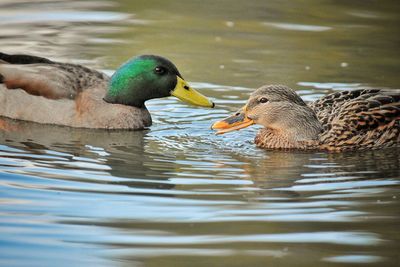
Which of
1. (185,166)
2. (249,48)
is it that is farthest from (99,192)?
(249,48)

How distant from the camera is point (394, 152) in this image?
11.1 metres

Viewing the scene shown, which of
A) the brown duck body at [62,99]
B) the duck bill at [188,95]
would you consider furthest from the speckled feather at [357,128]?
the brown duck body at [62,99]

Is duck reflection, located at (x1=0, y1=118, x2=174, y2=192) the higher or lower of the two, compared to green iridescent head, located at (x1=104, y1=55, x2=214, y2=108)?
lower

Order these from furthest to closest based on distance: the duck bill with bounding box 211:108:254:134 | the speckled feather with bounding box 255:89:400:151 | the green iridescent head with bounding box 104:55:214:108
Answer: the green iridescent head with bounding box 104:55:214:108
the speckled feather with bounding box 255:89:400:151
the duck bill with bounding box 211:108:254:134

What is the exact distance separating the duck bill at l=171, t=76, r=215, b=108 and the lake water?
25 centimetres

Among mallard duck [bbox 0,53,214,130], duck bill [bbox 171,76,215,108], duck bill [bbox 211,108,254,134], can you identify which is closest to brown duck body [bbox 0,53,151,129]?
mallard duck [bbox 0,53,214,130]

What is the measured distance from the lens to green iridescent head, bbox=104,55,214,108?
40.3 feet

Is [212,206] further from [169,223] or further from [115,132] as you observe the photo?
[115,132]

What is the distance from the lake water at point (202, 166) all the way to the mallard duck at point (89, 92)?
0.23 m

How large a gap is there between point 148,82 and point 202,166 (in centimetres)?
247

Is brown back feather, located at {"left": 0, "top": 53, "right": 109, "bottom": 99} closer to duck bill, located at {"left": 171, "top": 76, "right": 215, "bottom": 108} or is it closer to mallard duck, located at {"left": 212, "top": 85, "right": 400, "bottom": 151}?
duck bill, located at {"left": 171, "top": 76, "right": 215, "bottom": 108}

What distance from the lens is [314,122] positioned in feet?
37.2

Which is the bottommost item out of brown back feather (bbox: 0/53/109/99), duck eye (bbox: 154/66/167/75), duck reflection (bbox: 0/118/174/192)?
duck reflection (bbox: 0/118/174/192)

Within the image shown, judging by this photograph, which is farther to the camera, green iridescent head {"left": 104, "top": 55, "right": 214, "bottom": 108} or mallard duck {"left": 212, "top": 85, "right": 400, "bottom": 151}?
green iridescent head {"left": 104, "top": 55, "right": 214, "bottom": 108}
